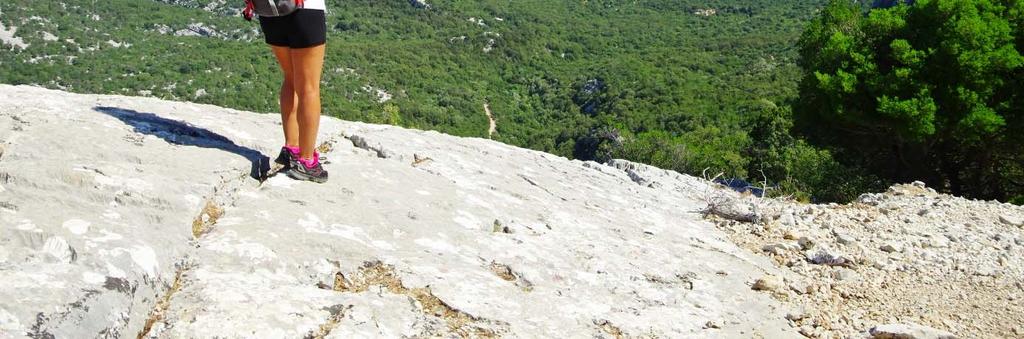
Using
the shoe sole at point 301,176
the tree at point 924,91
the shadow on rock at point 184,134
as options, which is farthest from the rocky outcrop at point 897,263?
the shadow on rock at point 184,134

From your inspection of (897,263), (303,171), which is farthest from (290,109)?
(897,263)

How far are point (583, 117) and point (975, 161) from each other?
62284mm

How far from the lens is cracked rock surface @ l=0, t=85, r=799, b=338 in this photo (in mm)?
2795

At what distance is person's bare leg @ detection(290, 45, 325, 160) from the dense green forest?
71.9 ft

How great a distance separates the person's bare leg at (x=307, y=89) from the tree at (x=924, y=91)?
9.03 m

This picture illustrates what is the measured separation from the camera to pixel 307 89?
4.41 m

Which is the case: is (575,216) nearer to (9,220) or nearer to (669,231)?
(669,231)

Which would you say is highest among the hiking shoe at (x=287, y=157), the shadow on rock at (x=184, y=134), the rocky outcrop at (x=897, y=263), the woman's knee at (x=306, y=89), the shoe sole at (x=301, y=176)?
the woman's knee at (x=306, y=89)

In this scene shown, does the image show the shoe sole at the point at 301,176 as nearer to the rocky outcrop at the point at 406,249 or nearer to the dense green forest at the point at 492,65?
the rocky outcrop at the point at 406,249

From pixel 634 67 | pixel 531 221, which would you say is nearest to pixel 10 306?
pixel 531 221

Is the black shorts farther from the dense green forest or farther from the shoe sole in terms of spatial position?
the dense green forest

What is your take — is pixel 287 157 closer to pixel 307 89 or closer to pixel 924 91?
pixel 307 89

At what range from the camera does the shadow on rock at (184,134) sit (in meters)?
4.82

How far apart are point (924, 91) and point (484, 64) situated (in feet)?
297
